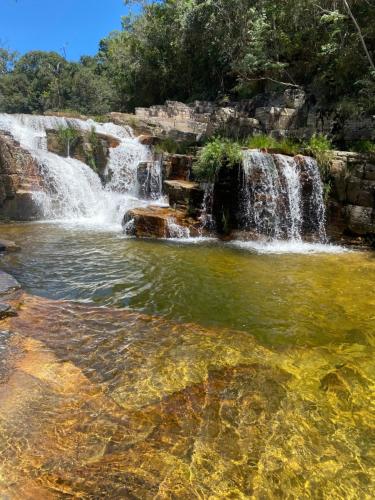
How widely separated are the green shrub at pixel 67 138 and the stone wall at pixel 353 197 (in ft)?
32.7

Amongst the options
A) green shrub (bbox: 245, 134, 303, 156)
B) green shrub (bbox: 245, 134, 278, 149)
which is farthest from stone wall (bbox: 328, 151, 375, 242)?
green shrub (bbox: 245, 134, 278, 149)

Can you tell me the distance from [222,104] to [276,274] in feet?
61.1

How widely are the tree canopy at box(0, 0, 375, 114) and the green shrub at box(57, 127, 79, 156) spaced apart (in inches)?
326

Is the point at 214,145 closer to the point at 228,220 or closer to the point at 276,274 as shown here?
the point at 228,220

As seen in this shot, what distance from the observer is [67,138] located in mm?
14781

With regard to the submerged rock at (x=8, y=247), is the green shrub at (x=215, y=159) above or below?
above

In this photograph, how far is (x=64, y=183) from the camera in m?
13.3

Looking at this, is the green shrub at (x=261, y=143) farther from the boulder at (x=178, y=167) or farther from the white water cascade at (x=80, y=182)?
the white water cascade at (x=80, y=182)

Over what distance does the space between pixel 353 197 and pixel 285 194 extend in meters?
1.82

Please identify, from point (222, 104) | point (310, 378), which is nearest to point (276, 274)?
point (310, 378)

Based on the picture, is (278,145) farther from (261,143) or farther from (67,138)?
(67,138)

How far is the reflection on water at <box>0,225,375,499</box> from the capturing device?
2.27 m

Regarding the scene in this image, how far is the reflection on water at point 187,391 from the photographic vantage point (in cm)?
227

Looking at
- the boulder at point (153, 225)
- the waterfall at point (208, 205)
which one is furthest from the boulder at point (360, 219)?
the boulder at point (153, 225)
